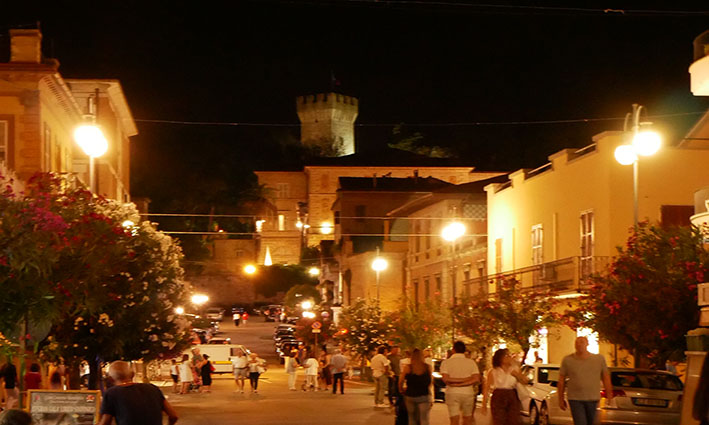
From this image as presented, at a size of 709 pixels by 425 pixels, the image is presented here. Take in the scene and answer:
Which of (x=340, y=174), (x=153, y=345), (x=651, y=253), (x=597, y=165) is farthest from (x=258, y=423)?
(x=340, y=174)

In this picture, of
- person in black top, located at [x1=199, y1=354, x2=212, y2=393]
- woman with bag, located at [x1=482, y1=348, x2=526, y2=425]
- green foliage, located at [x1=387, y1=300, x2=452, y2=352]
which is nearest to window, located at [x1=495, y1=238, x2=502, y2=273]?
green foliage, located at [x1=387, y1=300, x2=452, y2=352]

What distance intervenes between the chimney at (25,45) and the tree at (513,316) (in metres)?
15.4

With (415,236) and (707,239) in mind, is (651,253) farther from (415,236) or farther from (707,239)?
(415,236)

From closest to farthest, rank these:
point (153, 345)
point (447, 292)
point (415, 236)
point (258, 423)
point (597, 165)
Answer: point (258, 423) < point (153, 345) < point (597, 165) < point (447, 292) < point (415, 236)

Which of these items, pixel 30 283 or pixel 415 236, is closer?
pixel 30 283

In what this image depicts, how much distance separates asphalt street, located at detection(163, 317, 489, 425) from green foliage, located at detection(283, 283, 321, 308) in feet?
127

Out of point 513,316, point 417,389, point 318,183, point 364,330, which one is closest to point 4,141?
point 513,316

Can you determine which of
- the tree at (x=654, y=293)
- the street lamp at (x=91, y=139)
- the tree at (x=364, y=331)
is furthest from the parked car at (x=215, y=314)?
Result: the street lamp at (x=91, y=139)

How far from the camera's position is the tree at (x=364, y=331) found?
49312 mm

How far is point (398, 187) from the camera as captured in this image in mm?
89688

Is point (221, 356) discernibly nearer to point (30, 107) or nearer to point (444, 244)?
point (444, 244)

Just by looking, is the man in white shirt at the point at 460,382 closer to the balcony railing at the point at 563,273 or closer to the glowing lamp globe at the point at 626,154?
the glowing lamp globe at the point at 626,154

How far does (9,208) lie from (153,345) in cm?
1399

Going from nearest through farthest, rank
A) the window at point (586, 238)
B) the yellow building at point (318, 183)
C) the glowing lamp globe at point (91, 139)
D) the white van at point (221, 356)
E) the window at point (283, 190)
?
the glowing lamp globe at point (91, 139) < the window at point (586, 238) < the white van at point (221, 356) < the yellow building at point (318, 183) < the window at point (283, 190)
